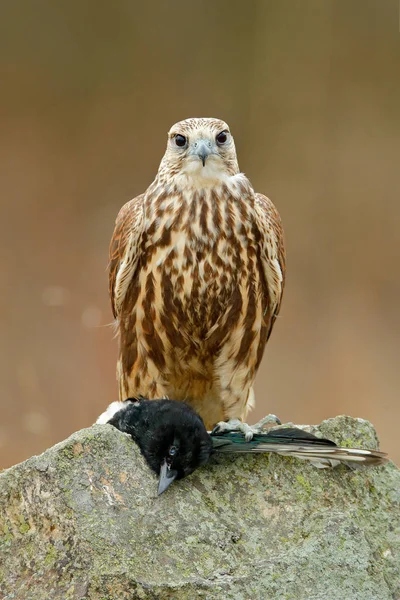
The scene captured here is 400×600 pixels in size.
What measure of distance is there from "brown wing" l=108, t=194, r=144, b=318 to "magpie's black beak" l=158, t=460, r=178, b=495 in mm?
1470

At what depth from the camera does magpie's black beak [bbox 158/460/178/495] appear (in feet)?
10.5

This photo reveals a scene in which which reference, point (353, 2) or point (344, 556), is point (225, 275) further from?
point (353, 2)

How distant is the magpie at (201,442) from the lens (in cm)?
336

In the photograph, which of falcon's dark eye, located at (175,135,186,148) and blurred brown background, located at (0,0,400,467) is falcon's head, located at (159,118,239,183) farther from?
blurred brown background, located at (0,0,400,467)

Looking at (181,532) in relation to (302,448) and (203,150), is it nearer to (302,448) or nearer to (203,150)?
(302,448)

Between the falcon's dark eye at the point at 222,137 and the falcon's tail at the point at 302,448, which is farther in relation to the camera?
the falcon's dark eye at the point at 222,137

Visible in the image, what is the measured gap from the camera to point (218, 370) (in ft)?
15.2

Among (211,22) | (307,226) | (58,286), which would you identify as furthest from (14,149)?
(307,226)

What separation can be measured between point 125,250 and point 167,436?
133 centimetres

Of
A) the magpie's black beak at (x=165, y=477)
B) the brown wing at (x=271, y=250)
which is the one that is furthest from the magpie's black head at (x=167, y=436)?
the brown wing at (x=271, y=250)

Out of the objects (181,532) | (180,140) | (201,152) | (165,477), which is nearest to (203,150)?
(201,152)

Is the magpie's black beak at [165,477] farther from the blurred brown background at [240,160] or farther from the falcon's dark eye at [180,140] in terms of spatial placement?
the blurred brown background at [240,160]

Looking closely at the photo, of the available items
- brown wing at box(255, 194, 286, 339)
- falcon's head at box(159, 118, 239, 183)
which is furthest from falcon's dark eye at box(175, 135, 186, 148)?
brown wing at box(255, 194, 286, 339)

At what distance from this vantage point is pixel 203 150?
4.48m
